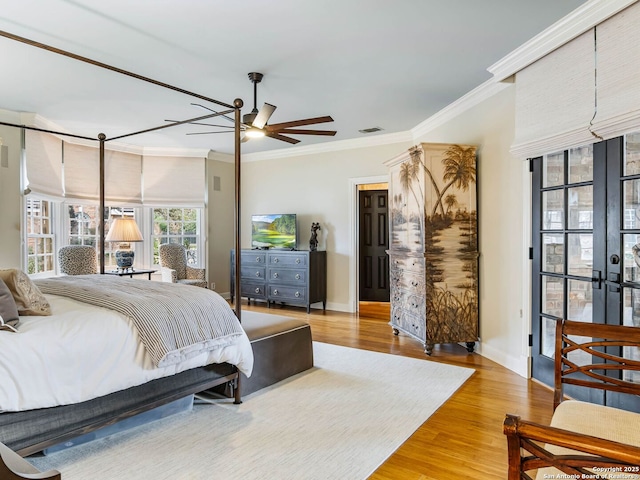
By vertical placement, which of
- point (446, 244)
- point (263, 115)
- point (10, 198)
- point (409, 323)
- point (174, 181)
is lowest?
point (409, 323)

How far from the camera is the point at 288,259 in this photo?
21.3 ft

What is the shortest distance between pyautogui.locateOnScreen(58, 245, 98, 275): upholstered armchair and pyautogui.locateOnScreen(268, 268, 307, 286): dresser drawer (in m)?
2.54

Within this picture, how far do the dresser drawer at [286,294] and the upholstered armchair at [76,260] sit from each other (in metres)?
2.58

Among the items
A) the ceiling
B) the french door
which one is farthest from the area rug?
the ceiling

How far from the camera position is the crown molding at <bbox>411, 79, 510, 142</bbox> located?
396 centimetres

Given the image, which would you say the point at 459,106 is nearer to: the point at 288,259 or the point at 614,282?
the point at 614,282

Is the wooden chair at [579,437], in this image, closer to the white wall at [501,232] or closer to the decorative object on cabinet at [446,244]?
the white wall at [501,232]

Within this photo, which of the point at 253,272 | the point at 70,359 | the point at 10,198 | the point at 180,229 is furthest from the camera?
the point at 180,229

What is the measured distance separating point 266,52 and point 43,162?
143 inches

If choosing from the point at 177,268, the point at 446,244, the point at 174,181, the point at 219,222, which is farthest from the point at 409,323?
the point at 174,181

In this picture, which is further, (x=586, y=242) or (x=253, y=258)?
(x=253, y=258)

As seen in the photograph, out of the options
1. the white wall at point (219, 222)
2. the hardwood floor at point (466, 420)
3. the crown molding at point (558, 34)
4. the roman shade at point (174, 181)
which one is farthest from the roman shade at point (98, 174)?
the crown molding at point (558, 34)

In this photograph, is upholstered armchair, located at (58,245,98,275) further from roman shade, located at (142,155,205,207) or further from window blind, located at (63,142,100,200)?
roman shade, located at (142,155,205,207)

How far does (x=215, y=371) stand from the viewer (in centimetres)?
282
